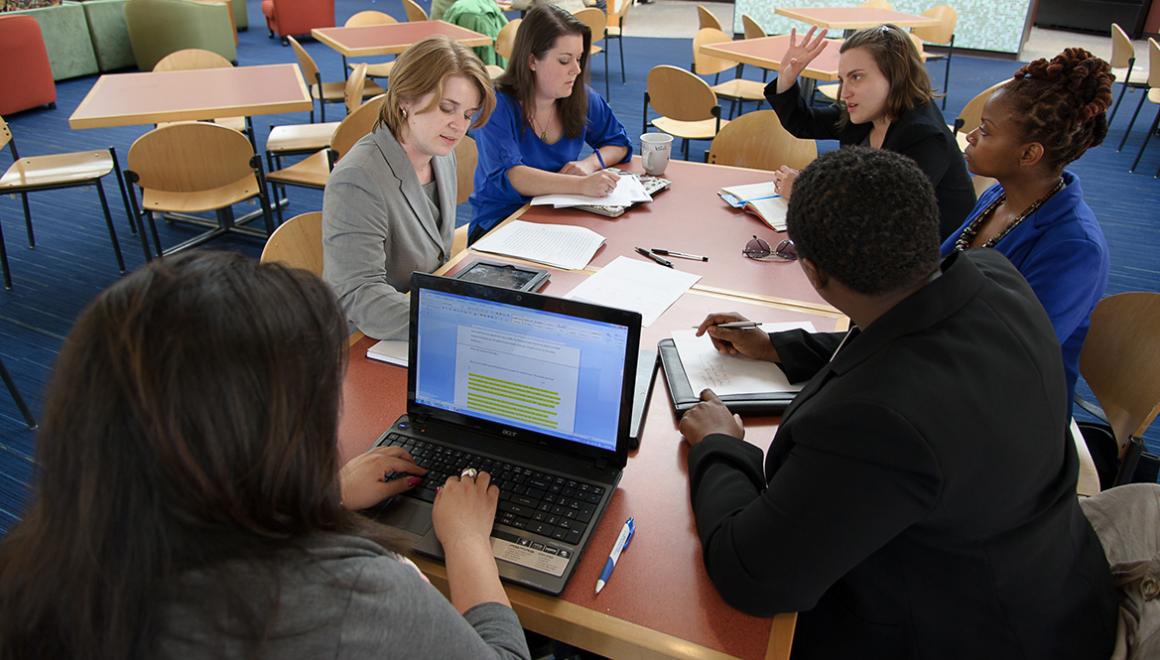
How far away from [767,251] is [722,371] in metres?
0.69

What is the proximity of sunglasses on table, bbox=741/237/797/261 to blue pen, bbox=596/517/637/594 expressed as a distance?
44.0 inches

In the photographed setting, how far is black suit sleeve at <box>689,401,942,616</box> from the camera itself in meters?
0.84

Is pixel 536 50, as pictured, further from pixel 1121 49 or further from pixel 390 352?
pixel 1121 49

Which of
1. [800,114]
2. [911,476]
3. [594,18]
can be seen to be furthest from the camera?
[594,18]

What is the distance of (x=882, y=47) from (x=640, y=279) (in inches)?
47.3

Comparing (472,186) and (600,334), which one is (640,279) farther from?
(472,186)

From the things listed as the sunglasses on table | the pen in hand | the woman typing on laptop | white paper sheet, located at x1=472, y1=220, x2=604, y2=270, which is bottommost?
white paper sheet, located at x1=472, y1=220, x2=604, y2=270

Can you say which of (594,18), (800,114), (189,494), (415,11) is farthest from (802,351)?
(415,11)

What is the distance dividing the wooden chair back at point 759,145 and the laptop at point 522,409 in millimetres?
2052

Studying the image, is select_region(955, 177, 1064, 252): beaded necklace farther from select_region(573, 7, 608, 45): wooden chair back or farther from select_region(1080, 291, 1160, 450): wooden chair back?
select_region(573, 7, 608, 45): wooden chair back

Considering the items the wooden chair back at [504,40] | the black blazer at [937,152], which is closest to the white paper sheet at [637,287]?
the black blazer at [937,152]

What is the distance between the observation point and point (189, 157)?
3.09 meters

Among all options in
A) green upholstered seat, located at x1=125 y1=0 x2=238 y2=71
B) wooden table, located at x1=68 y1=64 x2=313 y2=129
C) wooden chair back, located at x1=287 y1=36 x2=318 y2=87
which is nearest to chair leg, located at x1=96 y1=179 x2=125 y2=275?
wooden table, located at x1=68 y1=64 x2=313 y2=129

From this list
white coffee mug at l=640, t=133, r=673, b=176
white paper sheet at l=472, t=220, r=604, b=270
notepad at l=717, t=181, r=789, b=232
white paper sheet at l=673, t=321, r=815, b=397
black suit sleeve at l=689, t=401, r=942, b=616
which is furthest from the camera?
white coffee mug at l=640, t=133, r=673, b=176
